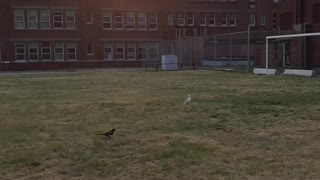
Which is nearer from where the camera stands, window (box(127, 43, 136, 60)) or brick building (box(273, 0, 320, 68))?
brick building (box(273, 0, 320, 68))

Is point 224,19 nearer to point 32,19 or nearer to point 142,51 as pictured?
point 142,51

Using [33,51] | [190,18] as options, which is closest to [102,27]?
[33,51]

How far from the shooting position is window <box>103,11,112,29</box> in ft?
236

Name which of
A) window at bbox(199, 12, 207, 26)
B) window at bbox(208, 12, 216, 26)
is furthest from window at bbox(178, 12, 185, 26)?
window at bbox(208, 12, 216, 26)

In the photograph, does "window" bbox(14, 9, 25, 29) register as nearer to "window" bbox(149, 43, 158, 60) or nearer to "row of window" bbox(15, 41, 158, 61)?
"row of window" bbox(15, 41, 158, 61)

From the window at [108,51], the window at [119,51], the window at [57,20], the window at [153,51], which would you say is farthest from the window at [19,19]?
the window at [153,51]

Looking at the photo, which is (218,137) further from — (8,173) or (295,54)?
(295,54)

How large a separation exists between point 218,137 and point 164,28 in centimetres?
6561

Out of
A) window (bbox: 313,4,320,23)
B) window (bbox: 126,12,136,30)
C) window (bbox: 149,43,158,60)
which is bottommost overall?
window (bbox: 149,43,158,60)

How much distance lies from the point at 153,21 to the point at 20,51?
17643mm

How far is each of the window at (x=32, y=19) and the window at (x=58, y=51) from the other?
132 inches

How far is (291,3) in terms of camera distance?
51531 mm

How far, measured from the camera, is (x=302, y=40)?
4306cm

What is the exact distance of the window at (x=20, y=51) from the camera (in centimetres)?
6838
